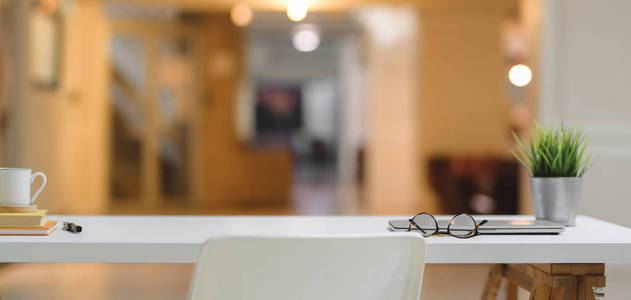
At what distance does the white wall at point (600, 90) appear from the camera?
174 inches

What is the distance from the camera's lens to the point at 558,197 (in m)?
1.97

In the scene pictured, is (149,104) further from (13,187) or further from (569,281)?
(569,281)

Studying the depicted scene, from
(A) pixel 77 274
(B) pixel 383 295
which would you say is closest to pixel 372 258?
(B) pixel 383 295

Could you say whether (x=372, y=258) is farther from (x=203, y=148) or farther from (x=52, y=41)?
(x=203, y=148)

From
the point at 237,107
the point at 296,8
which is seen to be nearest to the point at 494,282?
the point at 296,8

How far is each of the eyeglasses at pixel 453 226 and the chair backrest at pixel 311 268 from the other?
39cm

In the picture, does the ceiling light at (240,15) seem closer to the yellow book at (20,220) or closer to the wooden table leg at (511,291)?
the wooden table leg at (511,291)

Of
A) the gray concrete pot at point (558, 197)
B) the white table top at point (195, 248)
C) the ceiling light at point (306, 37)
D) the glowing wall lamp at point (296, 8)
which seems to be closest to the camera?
the white table top at point (195, 248)

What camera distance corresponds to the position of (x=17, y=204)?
1753 millimetres

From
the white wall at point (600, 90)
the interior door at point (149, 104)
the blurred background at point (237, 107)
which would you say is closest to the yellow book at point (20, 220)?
the blurred background at point (237, 107)

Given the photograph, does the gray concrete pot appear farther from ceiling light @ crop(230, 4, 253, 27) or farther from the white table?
ceiling light @ crop(230, 4, 253, 27)

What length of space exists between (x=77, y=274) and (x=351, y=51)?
11.4 meters

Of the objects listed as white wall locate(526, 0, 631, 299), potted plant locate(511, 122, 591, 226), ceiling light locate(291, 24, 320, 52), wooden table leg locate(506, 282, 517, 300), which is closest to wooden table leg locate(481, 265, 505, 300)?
wooden table leg locate(506, 282, 517, 300)

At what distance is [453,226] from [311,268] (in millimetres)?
588
